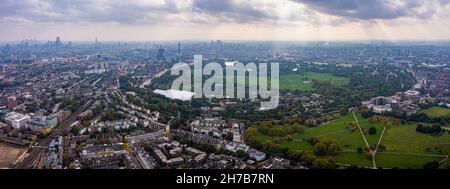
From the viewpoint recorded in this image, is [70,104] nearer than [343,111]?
No

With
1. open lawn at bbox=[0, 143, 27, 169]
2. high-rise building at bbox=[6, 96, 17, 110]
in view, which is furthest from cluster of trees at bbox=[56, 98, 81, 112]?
open lawn at bbox=[0, 143, 27, 169]

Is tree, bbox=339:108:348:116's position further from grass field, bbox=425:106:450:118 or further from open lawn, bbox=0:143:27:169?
open lawn, bbox=0:143:27:169

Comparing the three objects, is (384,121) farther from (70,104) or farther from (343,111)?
(70,104)

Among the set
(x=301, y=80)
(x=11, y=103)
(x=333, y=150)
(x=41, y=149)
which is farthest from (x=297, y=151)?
(x=301, y=80)

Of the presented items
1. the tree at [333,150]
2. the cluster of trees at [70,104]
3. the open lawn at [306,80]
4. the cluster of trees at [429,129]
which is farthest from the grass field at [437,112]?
the cluster of trees at [70,104]

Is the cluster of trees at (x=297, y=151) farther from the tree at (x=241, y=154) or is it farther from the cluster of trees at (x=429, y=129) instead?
the cluster of trees at (x=429, y=129)
